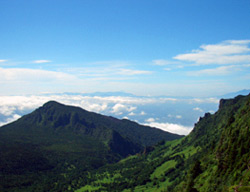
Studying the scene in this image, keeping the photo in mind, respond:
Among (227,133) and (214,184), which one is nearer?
(214,184)

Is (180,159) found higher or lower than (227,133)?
lower

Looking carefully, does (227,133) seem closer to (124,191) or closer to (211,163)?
(211,163)

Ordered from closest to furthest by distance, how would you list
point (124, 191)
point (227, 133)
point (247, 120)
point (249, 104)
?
point (247, 120), point (227, 133), point (249, 104), point (124, 191)

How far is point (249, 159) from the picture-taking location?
77.4 metres

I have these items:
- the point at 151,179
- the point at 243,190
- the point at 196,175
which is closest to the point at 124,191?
the point at 151,179

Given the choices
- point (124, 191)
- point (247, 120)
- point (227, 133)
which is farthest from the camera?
point (124, 191)

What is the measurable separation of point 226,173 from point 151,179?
11879cm

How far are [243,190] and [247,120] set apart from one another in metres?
44.6

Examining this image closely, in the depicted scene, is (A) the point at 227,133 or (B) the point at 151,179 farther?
(B) the point at 151,179

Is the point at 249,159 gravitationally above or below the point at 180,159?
above

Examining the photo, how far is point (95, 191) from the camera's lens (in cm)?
19812

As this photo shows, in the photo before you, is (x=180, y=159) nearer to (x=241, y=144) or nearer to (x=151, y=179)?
(x=151, y=179)

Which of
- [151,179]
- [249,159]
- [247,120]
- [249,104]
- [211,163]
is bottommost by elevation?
[151,179]

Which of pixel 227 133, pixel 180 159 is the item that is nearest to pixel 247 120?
pixel 227 133
